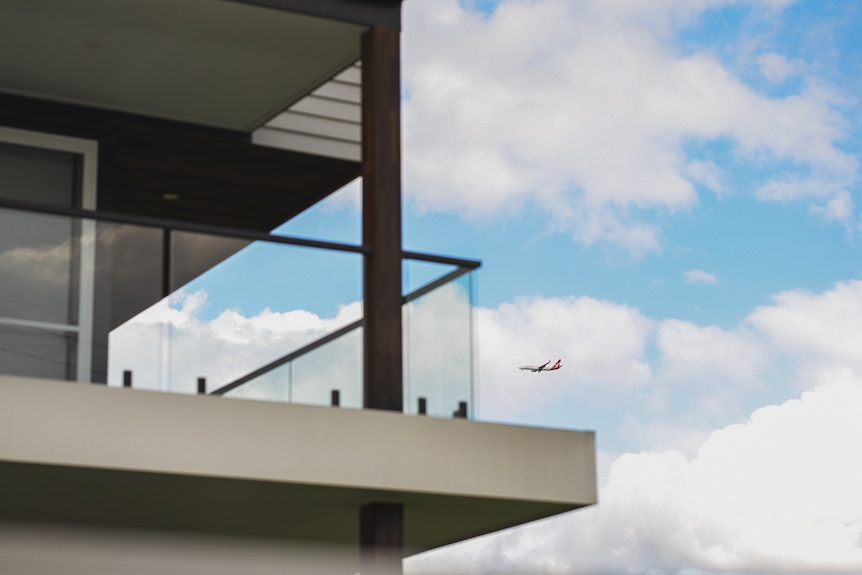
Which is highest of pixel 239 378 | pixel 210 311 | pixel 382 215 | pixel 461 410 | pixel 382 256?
pixel 382 215

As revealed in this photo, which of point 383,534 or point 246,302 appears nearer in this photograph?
point 246,302

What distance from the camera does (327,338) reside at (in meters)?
10.0

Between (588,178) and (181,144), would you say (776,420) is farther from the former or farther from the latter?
(181,144)

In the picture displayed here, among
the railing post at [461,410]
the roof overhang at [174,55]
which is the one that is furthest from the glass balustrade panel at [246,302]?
the roof overhang at [174,55]

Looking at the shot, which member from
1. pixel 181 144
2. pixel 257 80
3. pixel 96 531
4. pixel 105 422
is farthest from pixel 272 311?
pixel 181 144

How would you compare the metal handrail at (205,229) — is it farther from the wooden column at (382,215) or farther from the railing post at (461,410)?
the railing post at (461,410)

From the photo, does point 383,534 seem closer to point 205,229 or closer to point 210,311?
point 210,311

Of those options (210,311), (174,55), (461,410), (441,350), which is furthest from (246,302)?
(174,55)

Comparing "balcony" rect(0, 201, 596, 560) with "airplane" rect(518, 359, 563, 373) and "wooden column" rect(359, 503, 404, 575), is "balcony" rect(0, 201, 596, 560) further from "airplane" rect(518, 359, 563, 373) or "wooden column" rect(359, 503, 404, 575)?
"airplane" rect(518, 359, 563, 373)

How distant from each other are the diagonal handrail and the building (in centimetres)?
2

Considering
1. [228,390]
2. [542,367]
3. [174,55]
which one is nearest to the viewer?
[228,390]

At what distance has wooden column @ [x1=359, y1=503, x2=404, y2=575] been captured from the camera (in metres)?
9.92

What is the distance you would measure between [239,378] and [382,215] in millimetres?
1696

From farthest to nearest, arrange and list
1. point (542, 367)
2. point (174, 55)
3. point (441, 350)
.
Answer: point (542, 367) → point (174, 55) → point (441, 350)
